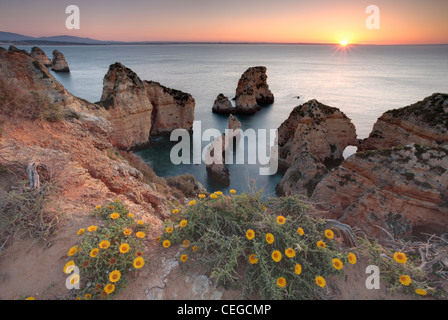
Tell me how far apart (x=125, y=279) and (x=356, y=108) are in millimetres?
61526

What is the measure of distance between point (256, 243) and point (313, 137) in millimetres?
22067

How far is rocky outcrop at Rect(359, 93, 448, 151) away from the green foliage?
16.8 meters

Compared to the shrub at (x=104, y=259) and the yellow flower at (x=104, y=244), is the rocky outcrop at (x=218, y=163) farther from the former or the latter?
the yellow flower at (x=104, y=244)

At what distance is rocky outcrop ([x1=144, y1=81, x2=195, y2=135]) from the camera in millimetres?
33531

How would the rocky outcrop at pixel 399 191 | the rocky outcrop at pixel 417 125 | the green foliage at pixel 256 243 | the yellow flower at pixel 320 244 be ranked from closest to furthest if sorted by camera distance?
the green foliage at pixel 256 243, the yellow flower at pixel 320 244, the rocky outcrop at pixel 399 191, the rocky outcrop at pixel 417 125

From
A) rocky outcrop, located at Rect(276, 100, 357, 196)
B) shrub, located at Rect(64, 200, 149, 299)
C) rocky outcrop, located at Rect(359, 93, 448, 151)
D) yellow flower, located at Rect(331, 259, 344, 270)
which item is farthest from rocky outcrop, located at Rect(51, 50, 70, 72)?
yellow flower, located at Rect(331, 259, 344, 270)

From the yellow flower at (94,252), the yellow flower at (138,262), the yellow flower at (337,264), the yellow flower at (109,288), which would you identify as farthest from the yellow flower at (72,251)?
the yellow flower at (337,264)

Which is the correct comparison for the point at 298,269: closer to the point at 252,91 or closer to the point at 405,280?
the point at 405,280

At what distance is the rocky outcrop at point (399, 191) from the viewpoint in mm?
9023

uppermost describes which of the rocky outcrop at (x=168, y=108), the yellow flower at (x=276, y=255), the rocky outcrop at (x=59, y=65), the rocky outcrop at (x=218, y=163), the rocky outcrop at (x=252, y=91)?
the rocky outcrop at (x=59, y=65)

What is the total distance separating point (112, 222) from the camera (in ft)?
12.5

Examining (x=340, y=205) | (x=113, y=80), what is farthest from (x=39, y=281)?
(x=113, y=80)

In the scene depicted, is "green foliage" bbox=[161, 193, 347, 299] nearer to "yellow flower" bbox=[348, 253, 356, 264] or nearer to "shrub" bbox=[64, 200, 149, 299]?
"yellow flower" bbox=[348, 253, 356, 264]

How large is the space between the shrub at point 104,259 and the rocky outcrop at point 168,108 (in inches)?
1289
